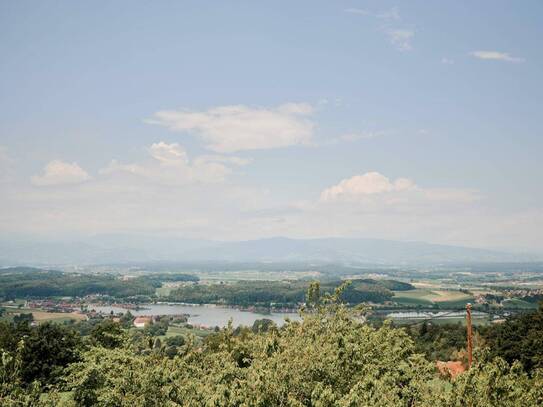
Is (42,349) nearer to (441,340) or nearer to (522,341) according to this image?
(522,341)

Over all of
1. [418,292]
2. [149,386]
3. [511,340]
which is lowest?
[418,292]

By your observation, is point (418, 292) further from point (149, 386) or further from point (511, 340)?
point (149, 386)

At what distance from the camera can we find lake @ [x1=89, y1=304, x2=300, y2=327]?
90.1m

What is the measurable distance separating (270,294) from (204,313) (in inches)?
1012

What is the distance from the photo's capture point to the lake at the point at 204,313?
296ft

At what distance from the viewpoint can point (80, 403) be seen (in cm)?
1102

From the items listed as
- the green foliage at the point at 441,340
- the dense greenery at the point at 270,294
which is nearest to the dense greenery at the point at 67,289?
the dense greenery at the point at 270,294

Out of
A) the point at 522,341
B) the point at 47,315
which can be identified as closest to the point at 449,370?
the point at 522,341

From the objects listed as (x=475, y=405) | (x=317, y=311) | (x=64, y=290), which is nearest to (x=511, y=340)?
(x=317, y=311)

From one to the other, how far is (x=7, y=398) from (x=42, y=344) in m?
23.4

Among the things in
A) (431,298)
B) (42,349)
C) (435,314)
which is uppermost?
(42,349)

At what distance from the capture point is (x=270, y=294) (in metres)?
126

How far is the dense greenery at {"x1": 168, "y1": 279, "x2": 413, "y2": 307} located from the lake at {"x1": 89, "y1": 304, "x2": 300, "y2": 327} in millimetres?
7109

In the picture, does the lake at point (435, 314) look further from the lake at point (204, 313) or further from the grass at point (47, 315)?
the grass at point (47, 315)
